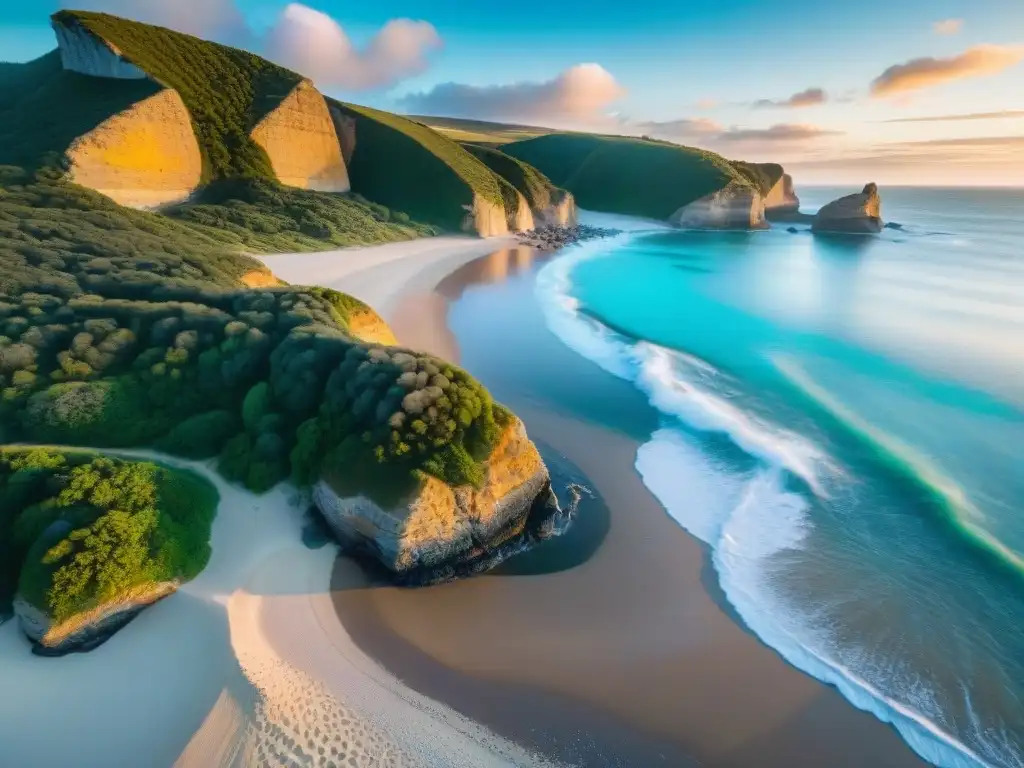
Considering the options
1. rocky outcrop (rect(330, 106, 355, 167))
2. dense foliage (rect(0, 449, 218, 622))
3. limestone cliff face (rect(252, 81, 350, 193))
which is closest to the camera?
dense foliage (rect(0, 449, 218, 622))

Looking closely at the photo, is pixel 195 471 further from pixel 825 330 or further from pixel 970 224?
pixel 970 224

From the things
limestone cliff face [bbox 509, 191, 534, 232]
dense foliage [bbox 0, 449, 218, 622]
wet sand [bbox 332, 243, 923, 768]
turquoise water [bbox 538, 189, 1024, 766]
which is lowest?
turquoise water [bbox 538, 189, 1024, 766]

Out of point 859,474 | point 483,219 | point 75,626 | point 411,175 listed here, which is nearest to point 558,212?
point 483,219

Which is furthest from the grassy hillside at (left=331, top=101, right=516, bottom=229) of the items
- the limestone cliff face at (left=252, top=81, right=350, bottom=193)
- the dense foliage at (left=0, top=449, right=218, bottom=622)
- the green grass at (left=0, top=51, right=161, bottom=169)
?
the dense foliage at (left=0, top=449, right=218, bottom=622)

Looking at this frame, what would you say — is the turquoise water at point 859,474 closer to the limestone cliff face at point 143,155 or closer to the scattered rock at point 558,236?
the scattered rock at point 558,236

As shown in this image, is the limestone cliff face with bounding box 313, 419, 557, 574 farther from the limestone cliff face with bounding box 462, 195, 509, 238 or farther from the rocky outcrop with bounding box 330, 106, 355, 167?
the rocky outcrop with bounding box 330, 106, 355, 167

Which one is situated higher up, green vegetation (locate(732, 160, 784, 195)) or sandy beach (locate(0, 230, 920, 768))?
green vegetation (locate(732, 160, 784, 195))

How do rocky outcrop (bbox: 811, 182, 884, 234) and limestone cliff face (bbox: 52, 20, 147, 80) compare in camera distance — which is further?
rocky outcrop (bbox: 811, 182, 884, 234)
